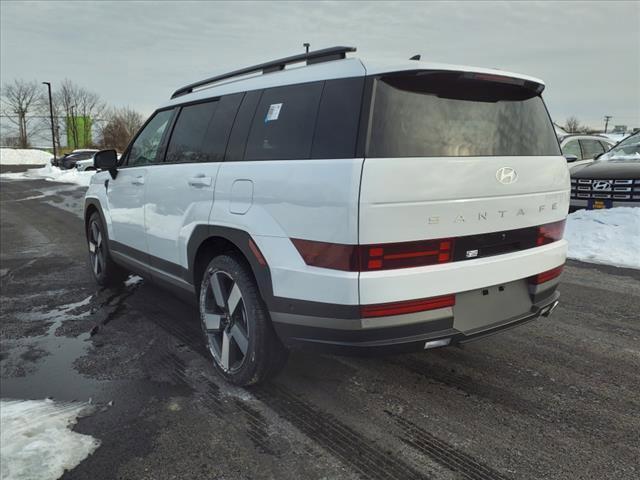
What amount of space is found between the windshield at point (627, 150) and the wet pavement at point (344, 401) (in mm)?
5764

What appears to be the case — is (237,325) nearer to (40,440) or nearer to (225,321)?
(225,321)

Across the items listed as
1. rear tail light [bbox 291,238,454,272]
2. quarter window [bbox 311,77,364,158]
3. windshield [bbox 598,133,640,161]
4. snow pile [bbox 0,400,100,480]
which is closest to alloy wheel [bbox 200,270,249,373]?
rear tail light [bbox 291,238,454,272]

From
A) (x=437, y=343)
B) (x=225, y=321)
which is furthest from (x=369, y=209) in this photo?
(x=225, y=321)

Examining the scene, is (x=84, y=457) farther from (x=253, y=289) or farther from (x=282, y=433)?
(x=253, y=289)

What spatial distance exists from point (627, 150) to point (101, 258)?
9624mm

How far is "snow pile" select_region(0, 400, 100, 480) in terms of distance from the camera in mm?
2342

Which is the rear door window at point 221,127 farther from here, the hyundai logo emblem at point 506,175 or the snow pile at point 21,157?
the snow pile at point 21,157

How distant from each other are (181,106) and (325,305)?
2371 mm

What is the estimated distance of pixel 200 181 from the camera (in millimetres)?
3340

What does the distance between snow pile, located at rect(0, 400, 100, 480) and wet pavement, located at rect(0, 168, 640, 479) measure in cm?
8

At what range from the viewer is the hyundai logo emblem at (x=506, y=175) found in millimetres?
2668

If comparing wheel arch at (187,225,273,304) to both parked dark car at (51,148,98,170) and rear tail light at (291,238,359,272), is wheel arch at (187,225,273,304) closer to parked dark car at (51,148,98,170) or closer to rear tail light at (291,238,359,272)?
rear tail light at (291,238,359,272)

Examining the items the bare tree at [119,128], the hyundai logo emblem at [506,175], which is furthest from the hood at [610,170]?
the bare tree at [119,128]

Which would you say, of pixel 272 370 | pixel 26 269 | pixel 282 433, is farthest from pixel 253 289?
pixel 26 269
